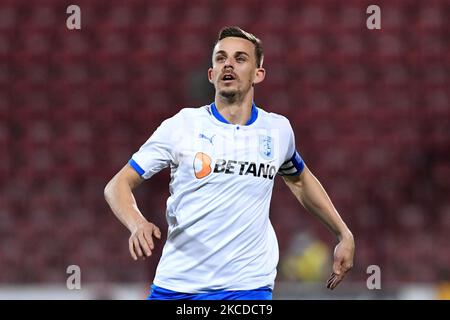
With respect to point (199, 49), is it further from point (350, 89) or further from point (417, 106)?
point (417, 106)

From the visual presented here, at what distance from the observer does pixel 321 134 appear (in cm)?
1112

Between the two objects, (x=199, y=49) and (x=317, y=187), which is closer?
(x=317, y=187)

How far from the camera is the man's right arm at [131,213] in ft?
10.3

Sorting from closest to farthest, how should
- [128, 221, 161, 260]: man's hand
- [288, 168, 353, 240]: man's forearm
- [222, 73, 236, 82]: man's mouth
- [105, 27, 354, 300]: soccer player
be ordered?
[128, 221, 161, 260]: man's hand < [105, 27, 354, 300]: soccer player < [222, 73, 236, 82]: man's mouth < [288, 168, 353, 240]: man's forearm

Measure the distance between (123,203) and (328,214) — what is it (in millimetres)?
1015

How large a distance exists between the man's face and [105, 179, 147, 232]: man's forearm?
58 cm

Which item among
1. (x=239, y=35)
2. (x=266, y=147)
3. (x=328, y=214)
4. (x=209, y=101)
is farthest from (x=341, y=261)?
(x=209, y=101)

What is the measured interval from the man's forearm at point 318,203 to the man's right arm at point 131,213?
83 centimetres

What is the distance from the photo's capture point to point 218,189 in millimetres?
3596

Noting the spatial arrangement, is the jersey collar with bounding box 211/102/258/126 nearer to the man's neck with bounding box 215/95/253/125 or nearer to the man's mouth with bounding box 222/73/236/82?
the man's neck with bounding box 215/95/253/125

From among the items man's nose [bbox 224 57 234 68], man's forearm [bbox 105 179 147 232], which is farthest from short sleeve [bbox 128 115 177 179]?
man's nose [bbox 224 57 234 68]

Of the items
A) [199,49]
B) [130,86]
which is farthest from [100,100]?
[199,49]

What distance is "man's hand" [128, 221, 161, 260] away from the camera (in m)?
3.11
